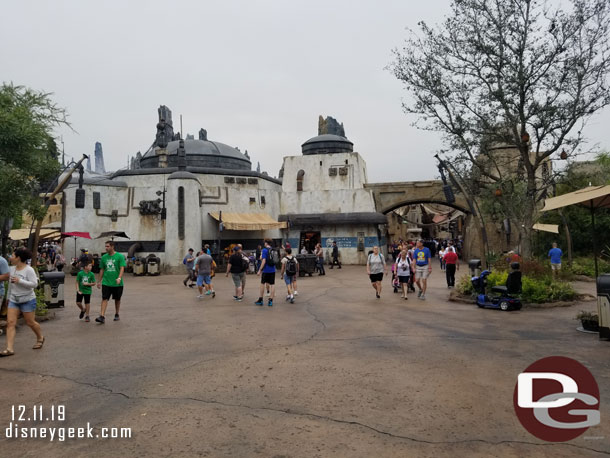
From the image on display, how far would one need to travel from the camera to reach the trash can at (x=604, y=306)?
6.89 m

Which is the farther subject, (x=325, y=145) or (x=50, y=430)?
(x=325, y=145)

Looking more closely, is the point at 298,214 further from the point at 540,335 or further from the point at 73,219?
the point at 540,335

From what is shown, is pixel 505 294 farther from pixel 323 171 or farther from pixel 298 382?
pixel 323 171

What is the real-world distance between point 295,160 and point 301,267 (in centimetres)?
1094

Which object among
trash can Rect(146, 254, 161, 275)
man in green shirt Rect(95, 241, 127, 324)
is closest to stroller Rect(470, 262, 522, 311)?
man in green shirt Rect(95, 241, 127, 324)

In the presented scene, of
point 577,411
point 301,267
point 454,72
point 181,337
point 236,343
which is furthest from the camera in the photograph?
point 301,267

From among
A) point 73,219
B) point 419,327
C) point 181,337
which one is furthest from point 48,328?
point 73,219

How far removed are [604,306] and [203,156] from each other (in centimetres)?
2642

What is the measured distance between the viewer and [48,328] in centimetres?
860

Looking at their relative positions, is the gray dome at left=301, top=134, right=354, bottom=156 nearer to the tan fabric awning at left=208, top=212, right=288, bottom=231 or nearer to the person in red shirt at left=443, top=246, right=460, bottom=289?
the tan fabric awning at left=208, top=212, right=288, bottom=231

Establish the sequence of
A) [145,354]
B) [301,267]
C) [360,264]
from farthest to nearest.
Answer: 1. [360,264]
2. [301,267]
3. [145,354]

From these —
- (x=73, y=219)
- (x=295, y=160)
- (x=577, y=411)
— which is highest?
(x=295, y=160)

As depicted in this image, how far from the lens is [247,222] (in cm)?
2525

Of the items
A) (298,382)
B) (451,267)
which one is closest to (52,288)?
(298,382)
